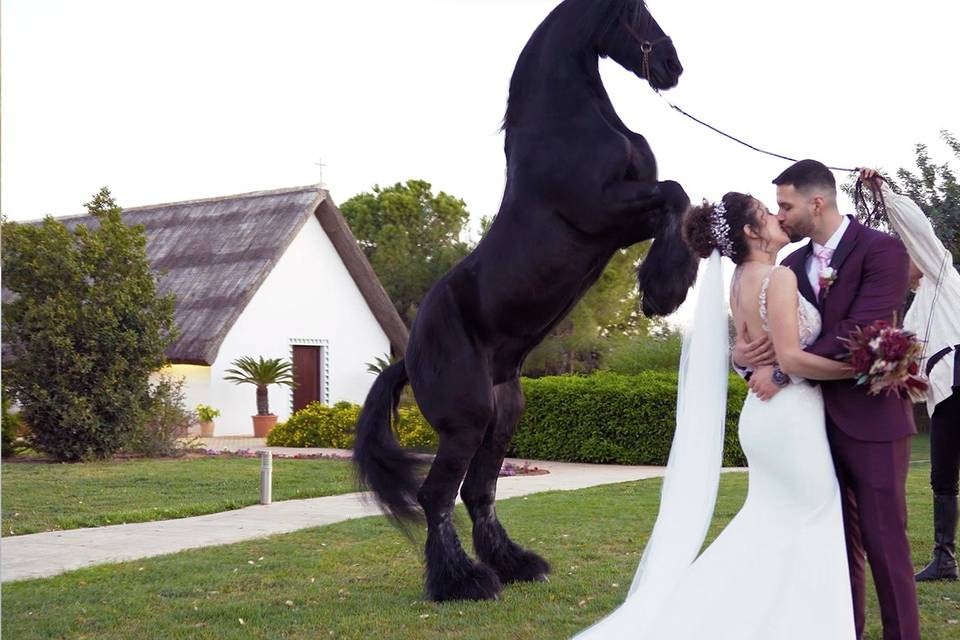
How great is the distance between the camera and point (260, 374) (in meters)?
20.3

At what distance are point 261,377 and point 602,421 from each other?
912 cm

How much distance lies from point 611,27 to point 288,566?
4.03 metres

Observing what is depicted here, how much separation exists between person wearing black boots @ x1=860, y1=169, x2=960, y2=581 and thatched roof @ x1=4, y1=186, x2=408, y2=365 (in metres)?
15.0

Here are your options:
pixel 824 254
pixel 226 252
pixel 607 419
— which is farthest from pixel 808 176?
pixel 226 252

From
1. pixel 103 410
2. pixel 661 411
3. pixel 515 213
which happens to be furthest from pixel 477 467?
pixel 103 410

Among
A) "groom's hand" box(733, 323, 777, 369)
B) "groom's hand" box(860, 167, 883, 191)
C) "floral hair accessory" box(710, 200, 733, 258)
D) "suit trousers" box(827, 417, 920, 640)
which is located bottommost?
"suit trousers" box(827, 417, 920, 640)

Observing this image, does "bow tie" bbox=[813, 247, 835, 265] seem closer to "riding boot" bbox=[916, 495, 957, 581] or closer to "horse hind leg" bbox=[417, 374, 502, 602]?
"horse hind leg" bbox=[417, 374, 502, 602]

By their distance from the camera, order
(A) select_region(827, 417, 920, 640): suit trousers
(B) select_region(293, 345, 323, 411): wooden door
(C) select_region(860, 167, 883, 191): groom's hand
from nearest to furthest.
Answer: (A) select_region(827, 417, 920, 640): suit trousers → (C) select_region(860, 167, 883, 191): groom's hand → (B) select_region(293, 345, 323, 411): wooden door

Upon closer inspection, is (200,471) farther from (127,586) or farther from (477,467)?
(477,467)

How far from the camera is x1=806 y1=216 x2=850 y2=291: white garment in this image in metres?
3.65

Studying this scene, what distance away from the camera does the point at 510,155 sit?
4.74m

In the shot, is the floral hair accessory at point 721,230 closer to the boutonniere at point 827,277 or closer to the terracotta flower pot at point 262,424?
the boutonniere at point 827,277

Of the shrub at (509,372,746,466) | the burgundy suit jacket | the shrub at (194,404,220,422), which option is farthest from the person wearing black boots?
the shrub at (194,404,220,422)

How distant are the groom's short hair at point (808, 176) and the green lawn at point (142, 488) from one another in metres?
4.71
